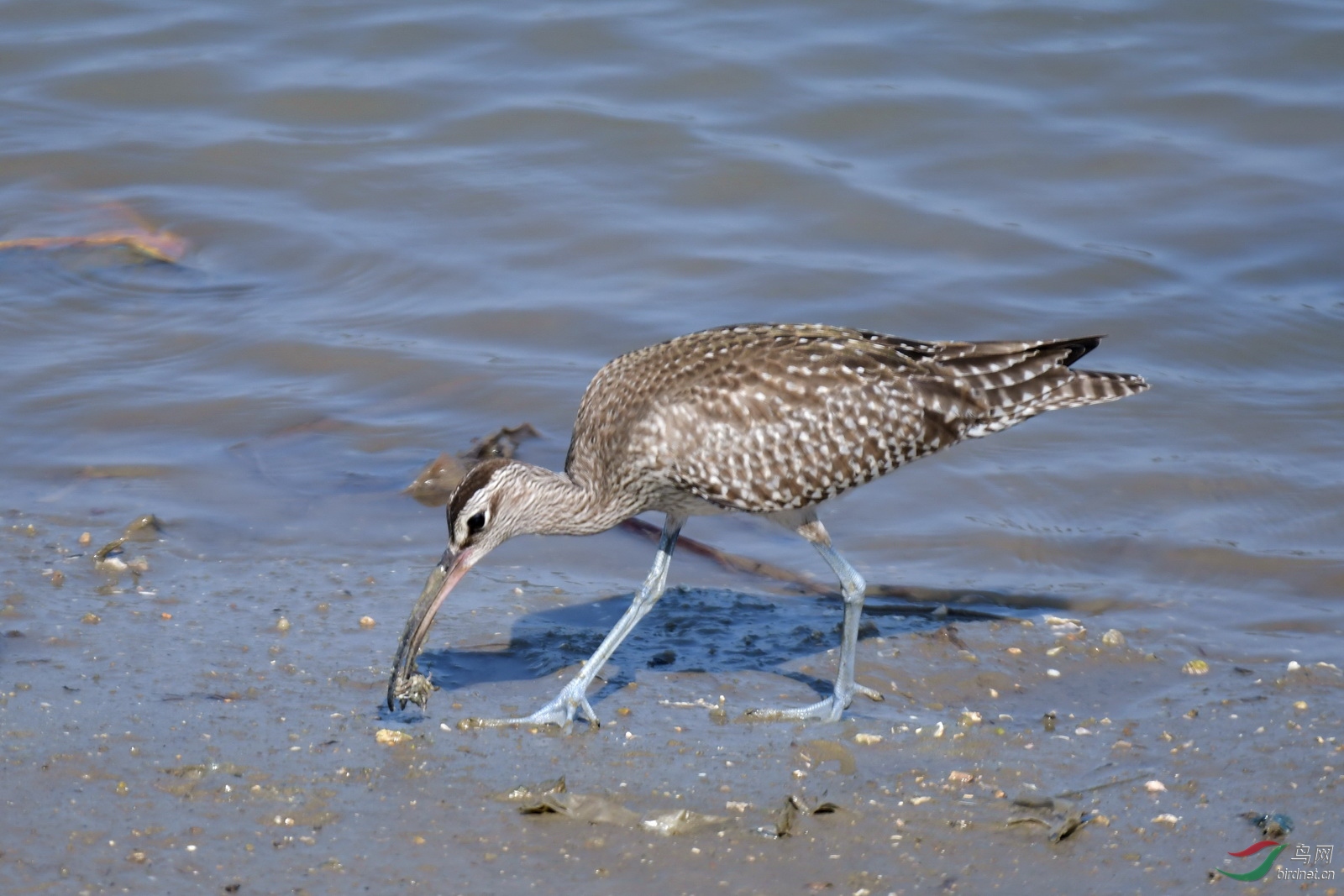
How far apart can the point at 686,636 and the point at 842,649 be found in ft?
2.84

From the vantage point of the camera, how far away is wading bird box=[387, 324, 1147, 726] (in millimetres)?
6684

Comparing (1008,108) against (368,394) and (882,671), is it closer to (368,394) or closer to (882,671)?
(368,394)

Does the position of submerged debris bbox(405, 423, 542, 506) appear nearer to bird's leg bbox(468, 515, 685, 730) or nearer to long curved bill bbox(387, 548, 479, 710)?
bird's leg bbox(468, 515, 685, 730)

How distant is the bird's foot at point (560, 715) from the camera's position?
6176 mm

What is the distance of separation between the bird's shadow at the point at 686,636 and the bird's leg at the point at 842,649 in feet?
0.89

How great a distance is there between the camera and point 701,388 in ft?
22.2

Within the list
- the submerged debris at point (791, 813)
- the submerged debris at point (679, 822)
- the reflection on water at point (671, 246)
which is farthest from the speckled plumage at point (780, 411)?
the submerged debris at point (679, 822)

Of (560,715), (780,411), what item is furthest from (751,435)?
(560,715)

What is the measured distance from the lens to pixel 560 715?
6.20 metres

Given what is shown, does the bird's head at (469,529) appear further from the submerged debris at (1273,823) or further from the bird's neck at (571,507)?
the submerged debris at (1273,823)

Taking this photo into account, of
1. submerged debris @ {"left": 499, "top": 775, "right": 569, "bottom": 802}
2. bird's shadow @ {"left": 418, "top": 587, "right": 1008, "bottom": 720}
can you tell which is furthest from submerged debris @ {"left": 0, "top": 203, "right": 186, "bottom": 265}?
submerged debris @ {"left": 499, "top": 775, "right": 569, "bottom": 802}

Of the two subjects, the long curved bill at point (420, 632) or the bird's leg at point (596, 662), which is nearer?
the long curved bill at point (420, 632)

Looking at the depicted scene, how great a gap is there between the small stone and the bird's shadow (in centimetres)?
60

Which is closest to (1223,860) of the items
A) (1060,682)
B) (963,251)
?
(1060,682)
